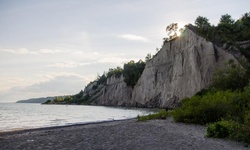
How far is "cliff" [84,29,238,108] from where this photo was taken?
182 ft

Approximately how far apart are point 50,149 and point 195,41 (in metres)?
54.2

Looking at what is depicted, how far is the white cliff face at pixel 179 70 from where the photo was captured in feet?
182

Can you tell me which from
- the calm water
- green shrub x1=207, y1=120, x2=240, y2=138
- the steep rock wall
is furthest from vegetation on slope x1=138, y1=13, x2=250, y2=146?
the steep rock wall

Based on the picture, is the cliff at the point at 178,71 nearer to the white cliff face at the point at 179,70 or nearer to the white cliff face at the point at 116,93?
the white cliff face at the point at 179,70

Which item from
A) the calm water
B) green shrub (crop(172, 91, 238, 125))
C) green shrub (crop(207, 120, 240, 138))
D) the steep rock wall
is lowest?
the calm water

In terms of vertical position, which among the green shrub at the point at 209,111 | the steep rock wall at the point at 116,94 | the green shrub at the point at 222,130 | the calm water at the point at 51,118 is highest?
the steep rock wall at the point at 116,94

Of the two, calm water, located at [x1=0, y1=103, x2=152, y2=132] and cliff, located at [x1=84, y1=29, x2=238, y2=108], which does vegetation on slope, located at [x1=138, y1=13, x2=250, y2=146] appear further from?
calm water, located at [x1=0, y1=103, x2=152, y2=132]

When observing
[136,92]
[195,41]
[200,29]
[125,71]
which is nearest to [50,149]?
[195,41]

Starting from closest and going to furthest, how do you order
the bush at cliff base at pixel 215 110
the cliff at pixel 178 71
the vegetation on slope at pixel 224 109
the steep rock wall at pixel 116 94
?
the vegetation on slope at pixel 224 109, the bush at cliff base at pixel 215 110, the cliff at pixel 178 71, the steep rock wall at pixel 116 94

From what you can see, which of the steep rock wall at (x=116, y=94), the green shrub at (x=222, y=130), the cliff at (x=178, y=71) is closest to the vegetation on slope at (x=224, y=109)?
the green shrub at (x=222, y=130)

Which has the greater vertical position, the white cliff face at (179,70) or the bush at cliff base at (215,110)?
the white cliff face at (179,70)

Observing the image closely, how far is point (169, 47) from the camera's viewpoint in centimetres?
7419

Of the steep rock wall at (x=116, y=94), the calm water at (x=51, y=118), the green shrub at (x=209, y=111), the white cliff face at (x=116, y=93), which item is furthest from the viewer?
the white cliff face at (x=116, y=93)

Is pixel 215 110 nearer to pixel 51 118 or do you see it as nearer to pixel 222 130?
pixel 222 130
